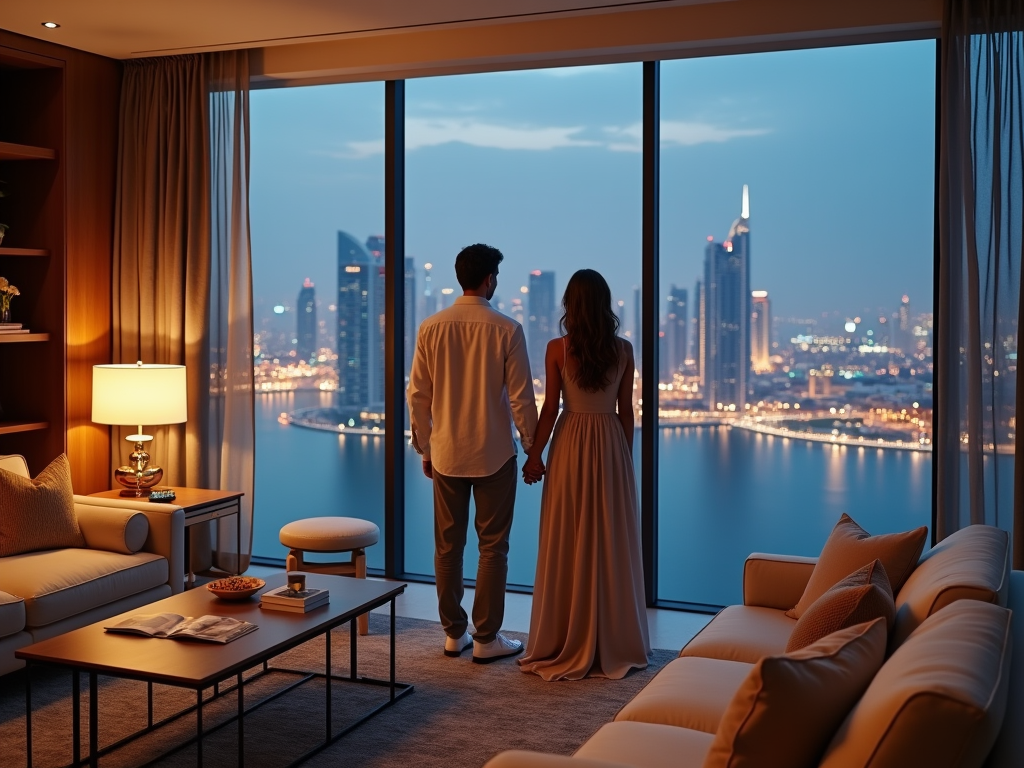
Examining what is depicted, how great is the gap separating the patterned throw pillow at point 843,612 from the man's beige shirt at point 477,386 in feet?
6.46

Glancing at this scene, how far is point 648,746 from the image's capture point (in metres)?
2.28

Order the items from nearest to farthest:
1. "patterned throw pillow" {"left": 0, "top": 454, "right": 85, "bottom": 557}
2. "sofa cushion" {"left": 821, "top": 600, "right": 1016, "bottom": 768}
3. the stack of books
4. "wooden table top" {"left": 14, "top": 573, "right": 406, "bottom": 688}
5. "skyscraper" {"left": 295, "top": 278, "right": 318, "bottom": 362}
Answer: "sofa cushion" {"left": 821, "top": 600, "right": 1016, "bottom": 768} → "wooden table top" {"left": 14, "top": 573, "right": 406, "bottom": 688} → the stack of books → "patterned throw pillow" {"left": 0, "top": 454, "right": 85, "bottom": 557} → "skyscraper" {"left": 295, "top": 278, "right": 318, "bottom": 362}

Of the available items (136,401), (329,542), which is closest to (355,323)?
(136,401)

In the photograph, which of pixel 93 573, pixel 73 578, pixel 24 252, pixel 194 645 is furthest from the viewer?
pixel 24 252

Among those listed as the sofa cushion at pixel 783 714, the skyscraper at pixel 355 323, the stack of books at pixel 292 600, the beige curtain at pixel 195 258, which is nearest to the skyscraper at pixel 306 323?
the skyscraper at pixel 355 323

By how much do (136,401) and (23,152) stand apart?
1.33m

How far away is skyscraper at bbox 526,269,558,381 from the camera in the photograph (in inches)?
218

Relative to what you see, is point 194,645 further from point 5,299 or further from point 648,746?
point 5,299

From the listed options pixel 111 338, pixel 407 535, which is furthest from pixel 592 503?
pixel 111 338

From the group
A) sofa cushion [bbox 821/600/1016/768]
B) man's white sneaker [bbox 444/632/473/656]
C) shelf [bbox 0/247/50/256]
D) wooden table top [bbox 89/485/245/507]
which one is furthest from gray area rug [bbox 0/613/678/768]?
shelf [bbox 0/247/50/256]

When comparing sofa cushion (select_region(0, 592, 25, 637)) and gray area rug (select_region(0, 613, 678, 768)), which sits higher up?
sofa cushion (select_region(0, 592, 25, 637))

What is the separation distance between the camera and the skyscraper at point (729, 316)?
5090 mm

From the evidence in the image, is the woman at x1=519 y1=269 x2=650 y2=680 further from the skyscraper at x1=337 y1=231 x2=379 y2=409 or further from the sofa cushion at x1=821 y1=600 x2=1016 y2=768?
the sofa cushion at x1=821 y1=600 x2=1016 y2=768

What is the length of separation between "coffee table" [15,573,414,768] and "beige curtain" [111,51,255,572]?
1920 mm
